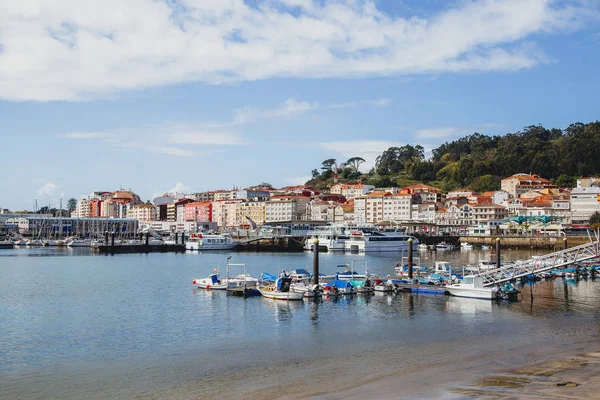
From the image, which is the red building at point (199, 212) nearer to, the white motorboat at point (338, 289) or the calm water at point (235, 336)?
the calm water at point (235, 336)

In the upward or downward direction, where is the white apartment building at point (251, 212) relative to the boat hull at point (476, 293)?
upward

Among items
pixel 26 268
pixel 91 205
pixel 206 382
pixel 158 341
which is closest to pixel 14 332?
pixel 158 341

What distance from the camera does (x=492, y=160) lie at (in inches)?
5344

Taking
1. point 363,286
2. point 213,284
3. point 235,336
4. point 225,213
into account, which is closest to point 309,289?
point 363,286

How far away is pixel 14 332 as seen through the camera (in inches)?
968

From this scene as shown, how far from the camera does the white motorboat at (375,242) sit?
8012 cm

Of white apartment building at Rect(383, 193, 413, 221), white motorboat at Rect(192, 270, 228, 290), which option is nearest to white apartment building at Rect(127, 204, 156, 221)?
white apartment building at Rect(383, 193, 413, 221)

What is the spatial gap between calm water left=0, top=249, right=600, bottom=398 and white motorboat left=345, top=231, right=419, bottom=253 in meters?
42.0

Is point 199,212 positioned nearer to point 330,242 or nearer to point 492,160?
point 492,160

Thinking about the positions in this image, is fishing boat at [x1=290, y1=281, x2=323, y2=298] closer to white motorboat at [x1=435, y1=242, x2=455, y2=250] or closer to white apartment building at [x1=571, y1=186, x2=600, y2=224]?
white motorboat at [x1=435, y1=242, x2=455, y2=250]

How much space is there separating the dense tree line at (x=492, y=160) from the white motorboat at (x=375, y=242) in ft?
172

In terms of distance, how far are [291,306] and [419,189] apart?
10089 cm

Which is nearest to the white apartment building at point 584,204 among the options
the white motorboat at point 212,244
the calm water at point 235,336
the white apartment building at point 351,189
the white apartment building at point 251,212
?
the white apartment building at point 351,189

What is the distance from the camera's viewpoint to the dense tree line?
405ft
